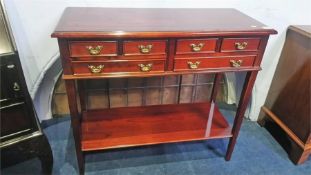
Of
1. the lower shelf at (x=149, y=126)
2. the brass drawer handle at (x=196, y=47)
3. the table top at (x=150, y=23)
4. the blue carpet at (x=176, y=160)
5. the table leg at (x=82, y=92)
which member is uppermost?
the table top at (x=150, y=23)

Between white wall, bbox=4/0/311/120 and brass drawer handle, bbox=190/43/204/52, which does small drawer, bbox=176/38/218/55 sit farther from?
white wall, bbox=4/0/311/120

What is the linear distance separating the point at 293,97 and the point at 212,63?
76 centimetres

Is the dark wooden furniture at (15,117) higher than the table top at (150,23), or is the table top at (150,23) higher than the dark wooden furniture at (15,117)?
the table top at (150,23)

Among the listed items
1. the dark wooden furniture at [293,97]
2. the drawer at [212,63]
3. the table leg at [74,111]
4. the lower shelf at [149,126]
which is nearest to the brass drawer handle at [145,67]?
the drawer at [212,63]

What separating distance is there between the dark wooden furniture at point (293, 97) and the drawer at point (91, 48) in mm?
1148

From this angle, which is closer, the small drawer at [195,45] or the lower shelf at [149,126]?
the small drawer at [195,45]

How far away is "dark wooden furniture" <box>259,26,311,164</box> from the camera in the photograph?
1.48 metres

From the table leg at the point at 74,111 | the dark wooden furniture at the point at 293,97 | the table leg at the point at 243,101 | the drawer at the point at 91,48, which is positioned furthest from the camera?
the dark wooden furniture at the point at 293,97

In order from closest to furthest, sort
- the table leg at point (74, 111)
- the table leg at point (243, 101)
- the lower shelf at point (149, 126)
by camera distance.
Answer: the table leg at point (74, 111), the table leg at point (243, 101), the lower shelf at point (149, 126)

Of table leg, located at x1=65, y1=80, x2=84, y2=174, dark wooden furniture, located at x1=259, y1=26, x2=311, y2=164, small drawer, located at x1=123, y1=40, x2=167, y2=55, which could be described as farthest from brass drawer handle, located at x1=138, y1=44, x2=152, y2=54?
dark wooden furniture, located at x1=259, y1=26, x2=311, y2=164

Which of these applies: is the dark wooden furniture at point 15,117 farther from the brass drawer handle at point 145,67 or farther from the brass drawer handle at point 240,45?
the brass drawer handle at point 240,45

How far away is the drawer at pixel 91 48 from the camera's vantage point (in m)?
0.99

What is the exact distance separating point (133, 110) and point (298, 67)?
1.06 m

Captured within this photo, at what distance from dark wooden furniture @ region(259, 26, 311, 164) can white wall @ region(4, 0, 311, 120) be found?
8cm
